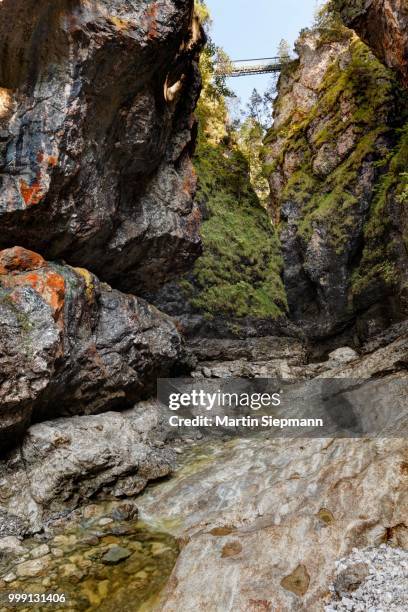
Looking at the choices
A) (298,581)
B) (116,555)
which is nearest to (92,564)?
(116,555)

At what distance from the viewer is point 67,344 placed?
834cm

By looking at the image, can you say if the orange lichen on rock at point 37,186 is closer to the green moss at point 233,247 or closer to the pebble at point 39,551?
the pebble at point 39,551

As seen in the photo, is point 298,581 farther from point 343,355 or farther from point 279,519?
point 343,355

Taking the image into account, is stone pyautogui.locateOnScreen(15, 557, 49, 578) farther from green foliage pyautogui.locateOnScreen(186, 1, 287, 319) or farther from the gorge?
green foliage pyautogui.locateOnScreen(186, 1, 287, 319)

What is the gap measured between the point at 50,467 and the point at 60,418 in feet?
4.89

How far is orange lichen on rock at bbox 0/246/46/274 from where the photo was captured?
320 inches

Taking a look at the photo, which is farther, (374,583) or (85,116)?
(85,116)

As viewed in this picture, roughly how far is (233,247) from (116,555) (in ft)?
56.7

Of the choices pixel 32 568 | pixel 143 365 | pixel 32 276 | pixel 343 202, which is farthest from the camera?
pixel 343 202

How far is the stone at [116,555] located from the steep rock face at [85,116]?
20.5ft

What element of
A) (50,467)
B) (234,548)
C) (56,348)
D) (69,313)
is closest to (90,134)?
(69,313)

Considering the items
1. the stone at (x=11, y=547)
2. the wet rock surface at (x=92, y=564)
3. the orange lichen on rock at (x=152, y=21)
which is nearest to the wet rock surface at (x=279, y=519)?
the wet rock surface at (x=92, y=564)

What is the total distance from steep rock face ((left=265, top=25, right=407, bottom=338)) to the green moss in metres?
1.02

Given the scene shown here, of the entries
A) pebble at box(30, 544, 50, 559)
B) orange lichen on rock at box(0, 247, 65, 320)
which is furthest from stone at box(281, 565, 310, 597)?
orange lichen on rock at box(0, 247, 65, 320)
